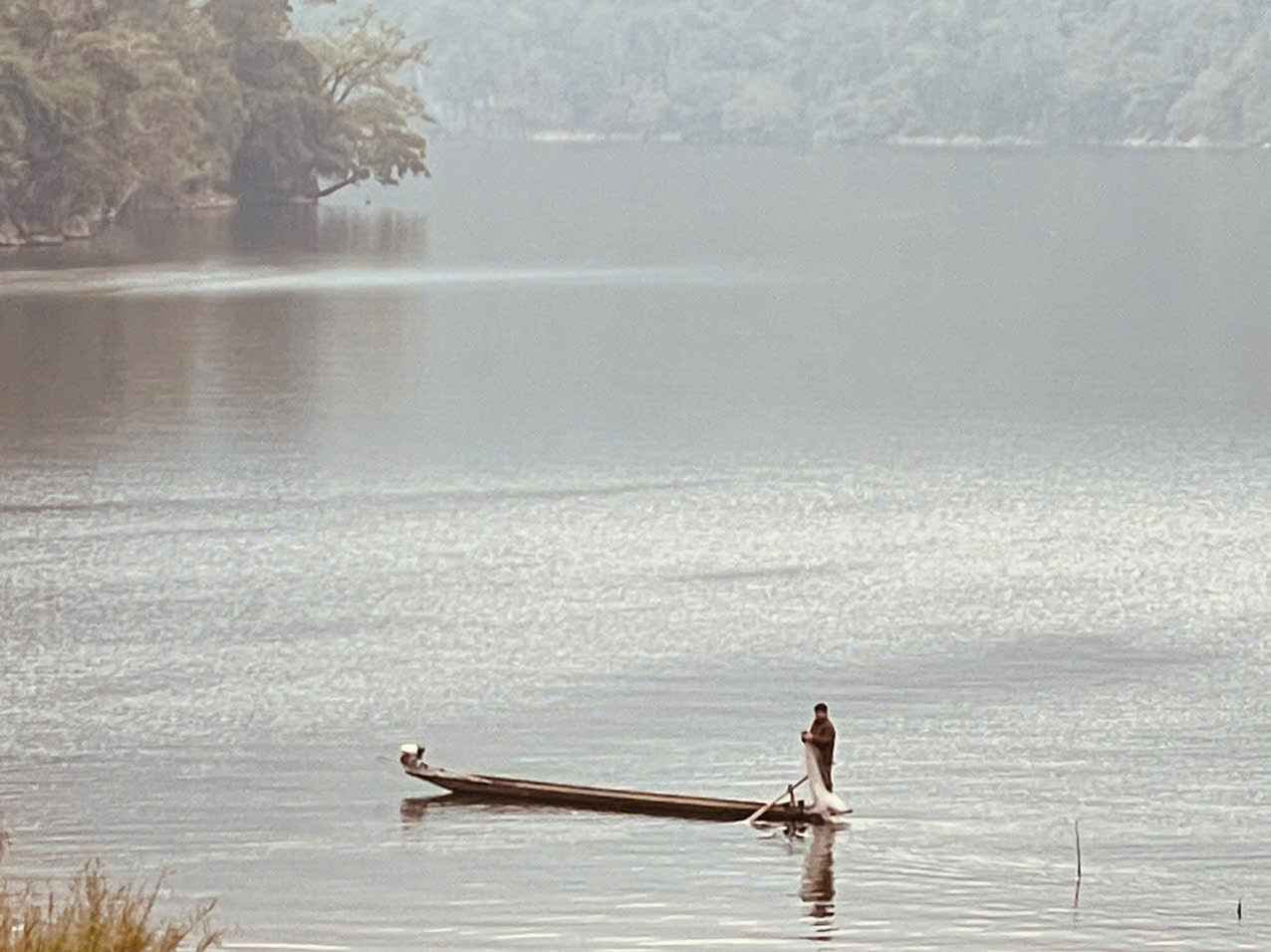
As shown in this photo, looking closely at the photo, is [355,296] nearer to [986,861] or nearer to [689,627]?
[689,627]

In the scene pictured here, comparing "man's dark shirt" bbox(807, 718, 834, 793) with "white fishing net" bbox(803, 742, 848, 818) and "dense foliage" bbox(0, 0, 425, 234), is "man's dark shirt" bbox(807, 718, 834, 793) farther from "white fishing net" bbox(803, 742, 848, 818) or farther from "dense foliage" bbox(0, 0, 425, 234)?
"dense foliage" bbox(0, 0, 425, 234)

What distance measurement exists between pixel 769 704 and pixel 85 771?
292 inches

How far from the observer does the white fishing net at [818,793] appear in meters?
24.9

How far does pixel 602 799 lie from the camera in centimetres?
2514

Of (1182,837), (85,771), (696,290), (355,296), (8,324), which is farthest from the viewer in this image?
(696,290)

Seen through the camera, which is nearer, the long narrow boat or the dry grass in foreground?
the dry grass in foreground

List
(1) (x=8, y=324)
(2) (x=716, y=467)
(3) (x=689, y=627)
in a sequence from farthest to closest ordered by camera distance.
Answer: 1. (1) (x=8, y=324)
2. (2) (x=716, y=467)
3. (3) (x=689, y=627)

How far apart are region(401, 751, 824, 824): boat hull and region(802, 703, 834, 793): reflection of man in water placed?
40 cm

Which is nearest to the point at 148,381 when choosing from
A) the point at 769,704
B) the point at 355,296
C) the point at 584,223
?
the point at 355,296

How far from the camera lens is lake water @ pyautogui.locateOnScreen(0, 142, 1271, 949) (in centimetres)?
2350

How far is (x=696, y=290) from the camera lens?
307ft

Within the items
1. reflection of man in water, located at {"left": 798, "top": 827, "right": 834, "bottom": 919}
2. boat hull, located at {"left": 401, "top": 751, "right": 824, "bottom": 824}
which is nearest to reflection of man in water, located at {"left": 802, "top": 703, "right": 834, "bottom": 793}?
boat hull, located at {"left": 401, "top": 751, "right": 824, "bottom": 824}

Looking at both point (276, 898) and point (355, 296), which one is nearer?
point (276, 898)

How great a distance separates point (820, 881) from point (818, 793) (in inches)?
73.6
